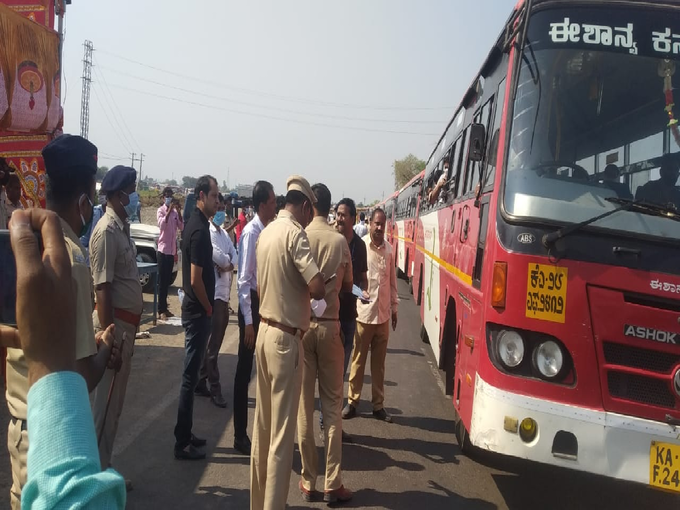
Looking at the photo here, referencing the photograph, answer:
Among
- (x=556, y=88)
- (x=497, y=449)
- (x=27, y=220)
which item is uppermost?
(x=556, y=88)

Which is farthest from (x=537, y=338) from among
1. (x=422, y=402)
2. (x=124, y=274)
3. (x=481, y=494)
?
(x=422, y=402)

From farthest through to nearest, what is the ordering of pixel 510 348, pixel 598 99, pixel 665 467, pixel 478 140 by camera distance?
pixel 478 140 → pixel 598 99 → pixel 510 348 → pixel 665 467

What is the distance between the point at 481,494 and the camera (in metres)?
4.52

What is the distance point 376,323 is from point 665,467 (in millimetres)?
3254

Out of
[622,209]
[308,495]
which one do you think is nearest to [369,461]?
[308,495]

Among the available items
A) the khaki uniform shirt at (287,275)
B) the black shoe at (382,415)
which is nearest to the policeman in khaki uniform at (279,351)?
the khaki uniform shirt at (287,275)

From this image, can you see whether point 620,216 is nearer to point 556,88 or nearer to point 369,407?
point 556,88

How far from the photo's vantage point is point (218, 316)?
248 inches

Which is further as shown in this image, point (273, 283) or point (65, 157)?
point (273, 283)

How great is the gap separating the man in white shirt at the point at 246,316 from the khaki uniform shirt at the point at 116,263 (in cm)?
101

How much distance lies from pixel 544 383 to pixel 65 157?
2791 millimetres

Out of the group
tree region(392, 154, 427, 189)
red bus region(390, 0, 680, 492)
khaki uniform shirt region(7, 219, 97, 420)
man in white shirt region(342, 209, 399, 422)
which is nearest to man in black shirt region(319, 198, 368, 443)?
man in white shirt region(342, 209, 399, 422)

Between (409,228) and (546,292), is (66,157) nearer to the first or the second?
(546,292)

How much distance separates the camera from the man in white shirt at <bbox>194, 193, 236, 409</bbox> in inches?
249
